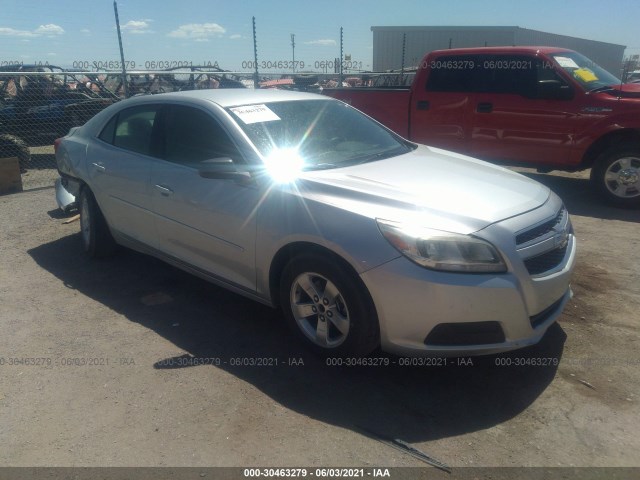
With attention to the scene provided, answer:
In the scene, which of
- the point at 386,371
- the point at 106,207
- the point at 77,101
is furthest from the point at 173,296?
the point at 77,101

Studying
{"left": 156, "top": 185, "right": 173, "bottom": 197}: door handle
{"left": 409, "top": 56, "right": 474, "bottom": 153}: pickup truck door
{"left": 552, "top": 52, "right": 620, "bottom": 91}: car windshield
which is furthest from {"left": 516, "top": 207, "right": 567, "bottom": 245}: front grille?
{"left": 409, "top": 56, "right": 474, "bottom": 153}: pickup truck door

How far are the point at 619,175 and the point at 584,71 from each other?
1524mm

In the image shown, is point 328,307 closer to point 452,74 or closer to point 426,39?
point 452,74

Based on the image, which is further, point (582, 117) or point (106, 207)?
point (582, 117)

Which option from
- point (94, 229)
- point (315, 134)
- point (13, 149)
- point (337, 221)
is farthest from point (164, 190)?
point (13, 149)

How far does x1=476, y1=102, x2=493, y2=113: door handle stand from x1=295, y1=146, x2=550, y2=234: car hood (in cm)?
399

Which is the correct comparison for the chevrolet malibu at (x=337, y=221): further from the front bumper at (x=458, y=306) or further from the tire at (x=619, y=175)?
the tire at (x=619, y=175)

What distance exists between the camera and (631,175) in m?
6.67

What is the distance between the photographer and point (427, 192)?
325cm

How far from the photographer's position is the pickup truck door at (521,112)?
7051mm

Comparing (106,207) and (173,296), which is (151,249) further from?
(106,207)

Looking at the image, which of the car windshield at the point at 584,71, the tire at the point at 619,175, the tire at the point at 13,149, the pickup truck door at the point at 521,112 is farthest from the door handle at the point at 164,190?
the tire at the point at 13,149

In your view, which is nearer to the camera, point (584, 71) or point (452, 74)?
point (584, 71)

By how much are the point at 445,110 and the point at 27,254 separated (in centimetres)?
573
